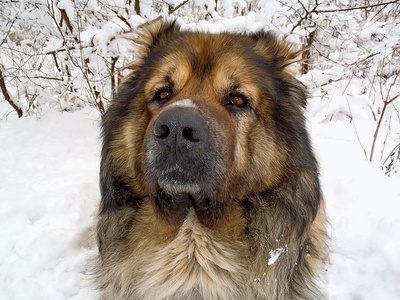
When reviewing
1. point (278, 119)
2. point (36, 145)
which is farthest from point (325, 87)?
point (36, 145)

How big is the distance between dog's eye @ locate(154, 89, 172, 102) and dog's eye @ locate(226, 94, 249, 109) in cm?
41

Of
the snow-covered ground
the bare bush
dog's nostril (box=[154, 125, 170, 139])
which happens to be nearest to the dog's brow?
dog's nostril (box=[154, 125, 170, 139])

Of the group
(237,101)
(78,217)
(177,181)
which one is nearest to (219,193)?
(177,181)

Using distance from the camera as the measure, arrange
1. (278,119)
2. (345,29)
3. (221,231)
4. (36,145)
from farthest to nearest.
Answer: (345,29), (36,145), (278,119), (221,231)

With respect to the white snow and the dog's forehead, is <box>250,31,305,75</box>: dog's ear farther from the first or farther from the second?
the white snow

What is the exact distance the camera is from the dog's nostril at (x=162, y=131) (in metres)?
1.64

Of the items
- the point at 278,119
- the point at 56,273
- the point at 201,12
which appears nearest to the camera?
the point at 278,119

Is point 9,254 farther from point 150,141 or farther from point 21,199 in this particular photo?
point 150,141

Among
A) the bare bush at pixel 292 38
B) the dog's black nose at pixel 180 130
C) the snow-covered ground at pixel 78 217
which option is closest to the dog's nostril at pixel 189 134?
the dog's black nose at pixel 180 130

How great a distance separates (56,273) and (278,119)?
2.20 m

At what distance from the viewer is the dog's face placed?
1698 millimetres

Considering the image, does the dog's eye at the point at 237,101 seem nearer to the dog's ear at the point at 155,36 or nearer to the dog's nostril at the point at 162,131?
the dog's nostril at the point at 162,131

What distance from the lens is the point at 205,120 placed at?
1.73 meters

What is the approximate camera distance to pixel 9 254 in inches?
109
